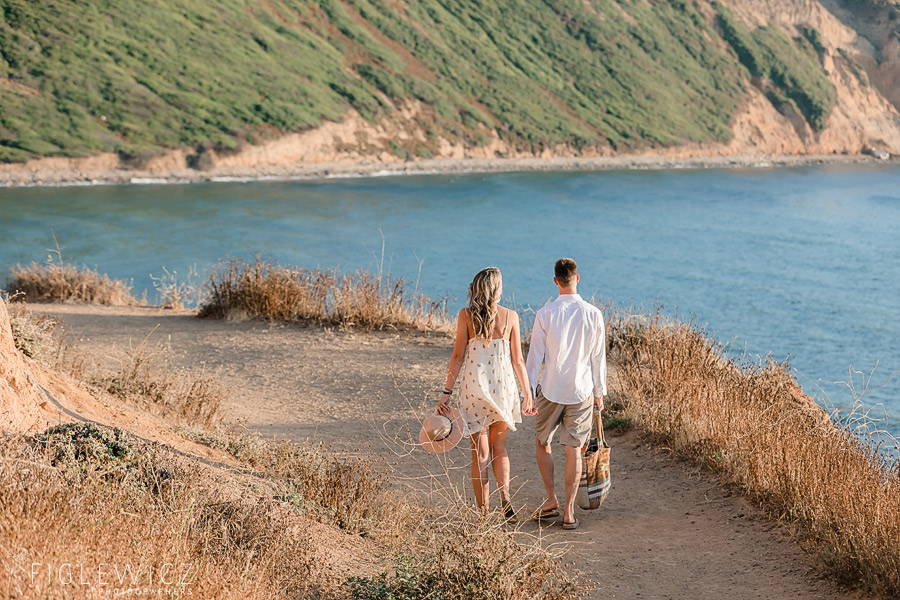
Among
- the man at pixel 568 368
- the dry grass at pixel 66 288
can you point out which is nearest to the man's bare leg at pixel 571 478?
the man at pixel 568 368

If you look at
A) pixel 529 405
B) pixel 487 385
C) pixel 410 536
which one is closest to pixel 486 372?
pixel 487 385

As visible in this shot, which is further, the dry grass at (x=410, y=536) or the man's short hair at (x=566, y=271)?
the man's short hair at (x=566, y=271)

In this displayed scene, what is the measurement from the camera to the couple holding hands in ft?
17.7

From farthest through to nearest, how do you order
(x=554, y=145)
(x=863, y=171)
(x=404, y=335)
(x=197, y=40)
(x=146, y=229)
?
(x=863, y=171)
(x=554, y=145)
(x=197, y=40)
(x=146, y=229)
(x=404, y=335)

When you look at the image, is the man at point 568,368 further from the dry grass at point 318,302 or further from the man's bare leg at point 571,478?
the dry grass at point 318,302

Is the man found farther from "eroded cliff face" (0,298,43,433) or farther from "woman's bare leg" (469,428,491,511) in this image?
"eroded cliff face" (0,298,43,433)

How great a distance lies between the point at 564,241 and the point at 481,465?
31.8m

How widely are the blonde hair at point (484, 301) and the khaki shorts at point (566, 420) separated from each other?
26.4 inches

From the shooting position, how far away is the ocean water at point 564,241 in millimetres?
23672

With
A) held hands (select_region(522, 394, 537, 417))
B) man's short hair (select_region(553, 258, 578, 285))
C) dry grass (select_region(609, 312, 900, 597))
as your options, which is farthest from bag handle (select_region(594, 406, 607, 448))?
dry grass (select_region(609, 312, 900, 597))

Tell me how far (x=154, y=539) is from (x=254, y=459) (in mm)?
2547

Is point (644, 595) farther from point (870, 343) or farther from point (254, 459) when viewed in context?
point (870, 343)

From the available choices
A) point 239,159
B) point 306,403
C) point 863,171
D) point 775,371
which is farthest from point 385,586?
point 863,171

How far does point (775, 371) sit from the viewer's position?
369 inches
